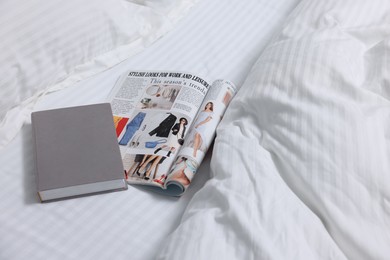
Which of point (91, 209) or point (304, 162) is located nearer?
point (304, 162)

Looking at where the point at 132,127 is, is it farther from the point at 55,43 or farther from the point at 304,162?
the point at 304,162

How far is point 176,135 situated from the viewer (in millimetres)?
966

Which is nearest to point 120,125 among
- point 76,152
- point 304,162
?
point 76,152

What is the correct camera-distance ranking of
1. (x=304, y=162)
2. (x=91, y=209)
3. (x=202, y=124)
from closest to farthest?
(x=304, y=162) → (x=91, y=209) → (x=202, y=124)

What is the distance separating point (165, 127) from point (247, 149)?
226 millimetres

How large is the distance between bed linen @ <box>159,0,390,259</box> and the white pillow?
13.8 inches

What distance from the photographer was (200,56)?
1.20m

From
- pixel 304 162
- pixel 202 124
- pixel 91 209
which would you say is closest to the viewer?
pixel 304 162

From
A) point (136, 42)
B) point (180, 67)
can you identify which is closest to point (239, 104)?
point (180, 67)

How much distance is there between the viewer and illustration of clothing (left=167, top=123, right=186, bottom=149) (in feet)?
3.12

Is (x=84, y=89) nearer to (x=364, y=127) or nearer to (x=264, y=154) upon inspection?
(x=264, y=154)

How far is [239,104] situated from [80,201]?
1.12 ft

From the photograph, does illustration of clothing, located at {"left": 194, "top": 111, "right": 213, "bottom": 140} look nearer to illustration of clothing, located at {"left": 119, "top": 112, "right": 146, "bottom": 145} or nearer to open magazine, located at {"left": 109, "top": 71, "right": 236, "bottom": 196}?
open magazine, located at {"left": 109, "top": 71, "right": 236, "bottom": 196}

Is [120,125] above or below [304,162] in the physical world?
below
